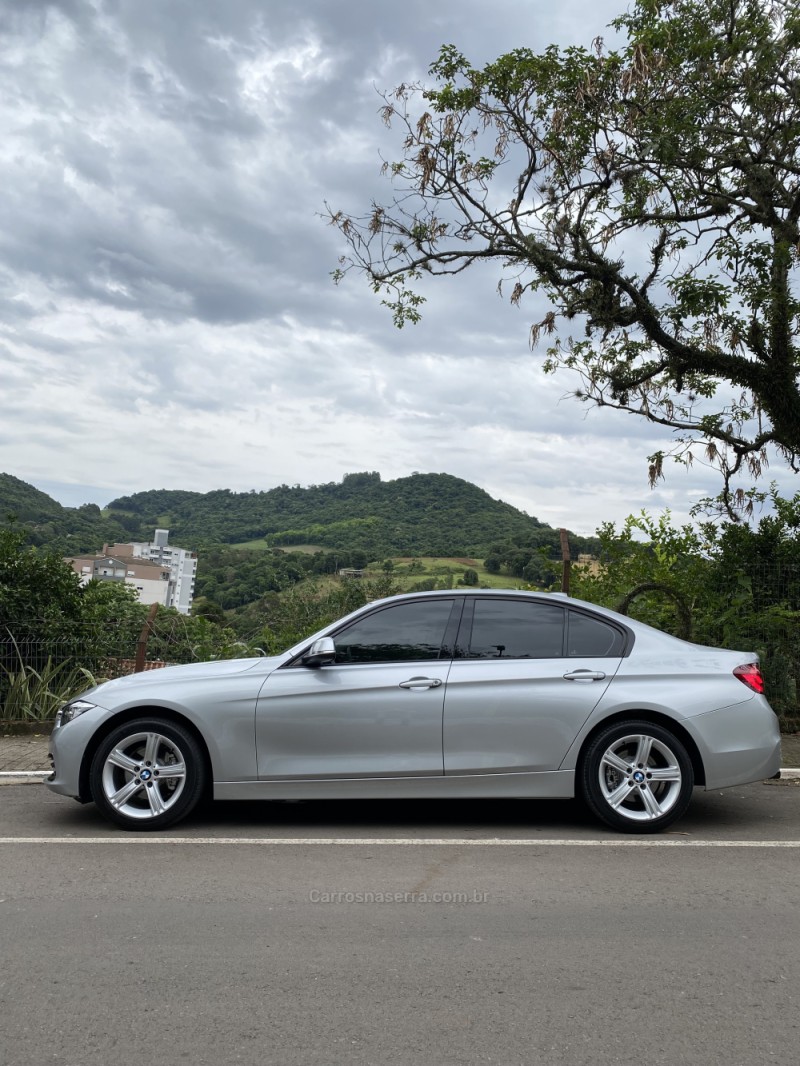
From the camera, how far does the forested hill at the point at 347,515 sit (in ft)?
97.2

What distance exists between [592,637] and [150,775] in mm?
3006

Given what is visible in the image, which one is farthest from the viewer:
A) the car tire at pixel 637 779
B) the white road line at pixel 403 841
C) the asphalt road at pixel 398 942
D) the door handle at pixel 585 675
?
the door handle at pixel 585 675

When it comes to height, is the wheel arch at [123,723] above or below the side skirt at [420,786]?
above

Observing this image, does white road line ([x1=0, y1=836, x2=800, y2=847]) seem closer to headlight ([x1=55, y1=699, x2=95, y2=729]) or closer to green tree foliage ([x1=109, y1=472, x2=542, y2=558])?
headlight ([x1=55, y1=699, x2=95, y2=729])

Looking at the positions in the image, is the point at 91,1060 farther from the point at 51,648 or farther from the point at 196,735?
the point at 51,648

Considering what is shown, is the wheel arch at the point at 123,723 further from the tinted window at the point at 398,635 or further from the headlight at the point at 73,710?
the tinted window at the point at 398,635

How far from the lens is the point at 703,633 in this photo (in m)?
11.0

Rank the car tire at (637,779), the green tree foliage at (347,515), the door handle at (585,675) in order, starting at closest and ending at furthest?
the car tire at (637,779) → the door handle at (585,675) → the green tree foliage at (347,515)

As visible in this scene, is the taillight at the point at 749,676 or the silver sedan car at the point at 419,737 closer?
the silver sedan car at the point at 419,737

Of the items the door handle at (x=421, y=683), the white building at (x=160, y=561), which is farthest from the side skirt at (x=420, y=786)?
the white building at (x=160, y=561)

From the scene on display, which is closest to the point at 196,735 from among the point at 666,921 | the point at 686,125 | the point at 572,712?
the point at 572,712

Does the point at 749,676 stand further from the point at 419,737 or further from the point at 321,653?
the point at 321,653

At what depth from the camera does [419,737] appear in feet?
19.7

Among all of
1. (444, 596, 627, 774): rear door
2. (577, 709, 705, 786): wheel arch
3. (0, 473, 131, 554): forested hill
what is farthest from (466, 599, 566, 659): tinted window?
(0, 473, 131, 554): forested hill
